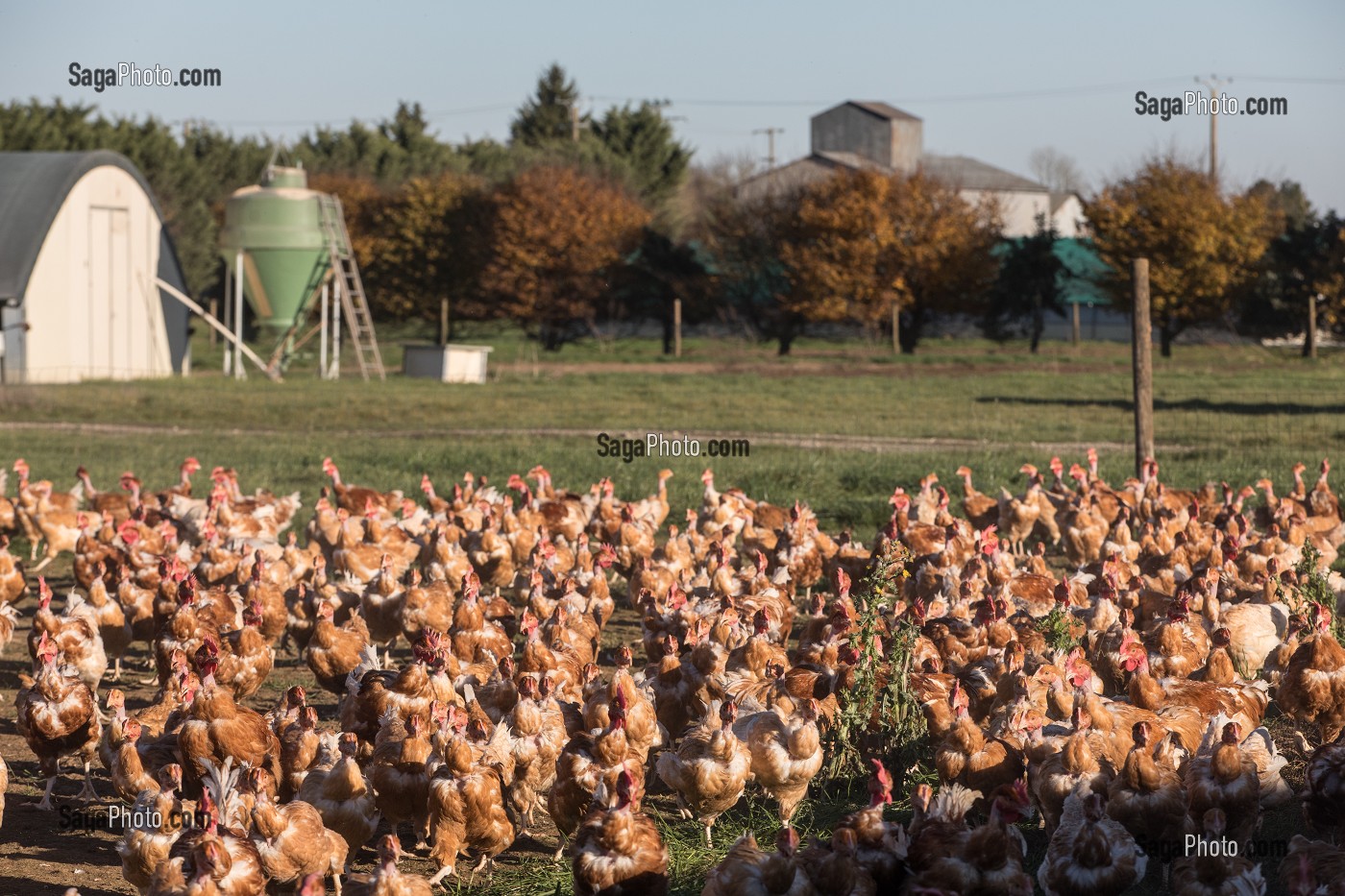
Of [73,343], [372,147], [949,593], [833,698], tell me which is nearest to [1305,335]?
[73,343]

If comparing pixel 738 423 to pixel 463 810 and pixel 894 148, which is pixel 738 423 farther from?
pixel 894 148

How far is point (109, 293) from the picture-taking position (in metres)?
38.1

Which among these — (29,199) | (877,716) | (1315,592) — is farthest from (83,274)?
(1315,592)

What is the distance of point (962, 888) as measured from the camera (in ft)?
19.5

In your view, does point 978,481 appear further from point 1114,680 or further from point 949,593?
point 1114,680

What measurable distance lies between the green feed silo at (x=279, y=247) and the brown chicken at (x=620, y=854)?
36.8m

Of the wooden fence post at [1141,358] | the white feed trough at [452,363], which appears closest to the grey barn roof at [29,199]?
the white feed trough at [452,363]

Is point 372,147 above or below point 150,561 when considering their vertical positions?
above

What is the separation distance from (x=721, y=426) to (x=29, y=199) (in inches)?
794

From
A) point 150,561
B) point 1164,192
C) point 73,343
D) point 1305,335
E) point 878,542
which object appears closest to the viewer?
point 150,561

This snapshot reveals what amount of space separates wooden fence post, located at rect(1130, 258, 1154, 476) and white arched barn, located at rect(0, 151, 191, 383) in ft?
87.9

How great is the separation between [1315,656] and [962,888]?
3.30m

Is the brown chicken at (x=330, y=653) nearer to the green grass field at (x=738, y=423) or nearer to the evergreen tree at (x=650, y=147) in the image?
the green grass field at (x=738, y=423)

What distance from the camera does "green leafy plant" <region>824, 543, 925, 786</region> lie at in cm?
814
